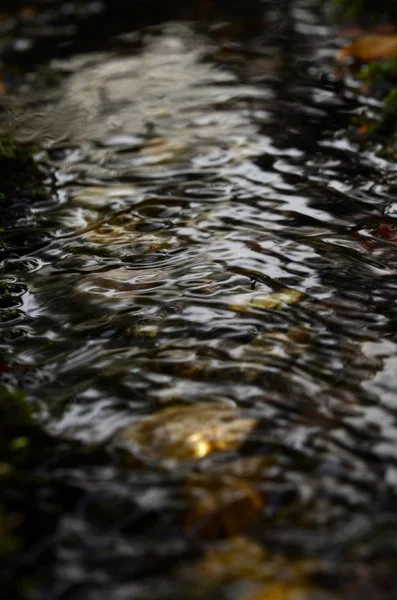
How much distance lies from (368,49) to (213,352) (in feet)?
13.8

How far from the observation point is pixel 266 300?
2529mm

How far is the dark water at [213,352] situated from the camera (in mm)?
1572

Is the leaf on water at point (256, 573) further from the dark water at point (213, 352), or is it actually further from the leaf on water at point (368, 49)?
the leaf on water at point (368, 49)

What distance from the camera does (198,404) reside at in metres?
2.03

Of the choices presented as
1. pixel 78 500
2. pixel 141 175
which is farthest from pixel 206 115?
pixel 78 500

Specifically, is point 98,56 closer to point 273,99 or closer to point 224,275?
point 273,99

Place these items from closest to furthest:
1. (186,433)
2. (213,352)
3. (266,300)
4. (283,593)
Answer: (283,593), (186,433), (213,352), (266,300)

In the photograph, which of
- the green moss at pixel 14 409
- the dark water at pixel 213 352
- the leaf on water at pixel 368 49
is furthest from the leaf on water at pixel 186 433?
the leaf on water at pixel 368 49

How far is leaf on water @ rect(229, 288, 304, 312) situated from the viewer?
249 cm

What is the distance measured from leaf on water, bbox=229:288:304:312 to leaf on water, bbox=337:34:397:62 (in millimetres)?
3617

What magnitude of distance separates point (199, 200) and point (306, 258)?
0.81 m

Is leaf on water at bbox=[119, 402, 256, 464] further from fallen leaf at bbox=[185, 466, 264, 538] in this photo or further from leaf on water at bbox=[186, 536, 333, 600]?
leaf on water at bbox=[186, 536, 333, 600]

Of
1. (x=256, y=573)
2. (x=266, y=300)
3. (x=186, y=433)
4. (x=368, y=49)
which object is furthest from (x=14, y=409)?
(x=368, y=49)

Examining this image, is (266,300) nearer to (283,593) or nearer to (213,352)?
(213,352)
